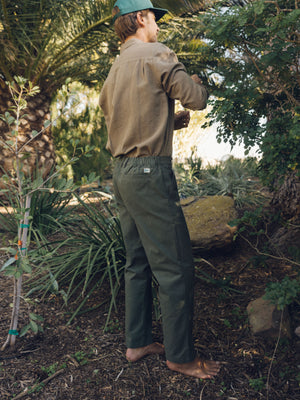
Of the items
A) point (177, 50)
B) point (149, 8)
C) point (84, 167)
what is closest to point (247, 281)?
point (149, 8)

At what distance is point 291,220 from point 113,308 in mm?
1820

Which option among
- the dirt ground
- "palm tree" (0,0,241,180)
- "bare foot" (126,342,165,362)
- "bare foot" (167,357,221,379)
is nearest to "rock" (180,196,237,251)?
the dirt ground

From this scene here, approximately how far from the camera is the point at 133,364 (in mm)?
2447

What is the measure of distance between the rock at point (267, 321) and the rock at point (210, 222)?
875mm

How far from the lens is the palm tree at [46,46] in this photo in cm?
527

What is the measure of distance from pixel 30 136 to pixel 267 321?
4939 millimetres

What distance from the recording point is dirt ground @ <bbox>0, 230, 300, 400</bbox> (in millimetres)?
2227

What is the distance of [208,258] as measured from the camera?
3.75 meters

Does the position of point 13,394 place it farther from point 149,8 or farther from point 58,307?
point 149,8

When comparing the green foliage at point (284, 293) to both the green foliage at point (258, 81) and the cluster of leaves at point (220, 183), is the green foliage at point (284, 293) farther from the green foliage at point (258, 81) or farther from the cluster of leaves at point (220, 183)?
the cluster of leaves at point (220, 183)

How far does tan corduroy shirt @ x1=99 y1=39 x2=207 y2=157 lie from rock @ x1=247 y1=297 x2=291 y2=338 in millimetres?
1353

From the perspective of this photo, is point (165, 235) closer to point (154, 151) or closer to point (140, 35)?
point (154, 151)

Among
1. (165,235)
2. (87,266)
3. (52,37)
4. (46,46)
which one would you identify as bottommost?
(87,266)

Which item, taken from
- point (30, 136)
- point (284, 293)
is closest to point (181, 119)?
point (284, 293)
